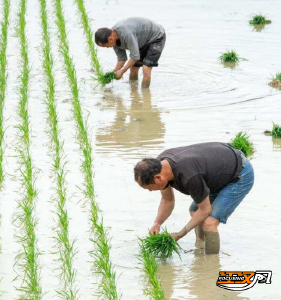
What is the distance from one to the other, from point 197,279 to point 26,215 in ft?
4.88

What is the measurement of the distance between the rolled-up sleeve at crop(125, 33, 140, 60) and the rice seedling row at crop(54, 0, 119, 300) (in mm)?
801

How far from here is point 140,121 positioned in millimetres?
8766

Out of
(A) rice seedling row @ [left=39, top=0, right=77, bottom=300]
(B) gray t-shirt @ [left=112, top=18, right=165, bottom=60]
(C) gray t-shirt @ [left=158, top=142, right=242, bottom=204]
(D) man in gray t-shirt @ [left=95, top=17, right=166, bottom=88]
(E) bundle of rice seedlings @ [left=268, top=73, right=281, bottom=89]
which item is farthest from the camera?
(E) bundle of rice seedlings @ [left=268, top=73, right=281, bottom=89]

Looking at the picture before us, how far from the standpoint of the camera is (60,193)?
6.60m

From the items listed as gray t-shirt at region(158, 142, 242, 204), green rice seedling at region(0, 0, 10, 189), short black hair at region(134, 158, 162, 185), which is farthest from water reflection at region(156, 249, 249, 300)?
green rice seedling at region(0, 0, 10, 189)

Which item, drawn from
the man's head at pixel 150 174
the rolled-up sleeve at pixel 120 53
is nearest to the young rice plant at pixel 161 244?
the man's head at pixel 150 174

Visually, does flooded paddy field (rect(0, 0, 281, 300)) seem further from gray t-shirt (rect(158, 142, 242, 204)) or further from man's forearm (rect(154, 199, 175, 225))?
gray t-shirt (rect(158, 142, 242, 204))

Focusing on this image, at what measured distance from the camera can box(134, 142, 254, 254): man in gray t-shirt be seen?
519cm

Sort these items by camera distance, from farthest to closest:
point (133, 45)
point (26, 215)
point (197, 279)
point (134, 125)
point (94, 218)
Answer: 1. point (133, 45)
2. point (134, 125)
3. point (26, 215)
4. point (94, 218)
5. point (197, 279)

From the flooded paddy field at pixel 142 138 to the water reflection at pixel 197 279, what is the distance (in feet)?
0.04

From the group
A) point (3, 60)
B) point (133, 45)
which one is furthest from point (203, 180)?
point (3, 60)

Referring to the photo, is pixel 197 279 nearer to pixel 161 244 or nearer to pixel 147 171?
pixel 161 244

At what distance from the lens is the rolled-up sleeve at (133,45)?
8.99 m

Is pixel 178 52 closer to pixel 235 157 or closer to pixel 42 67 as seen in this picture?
pixel 42 67
